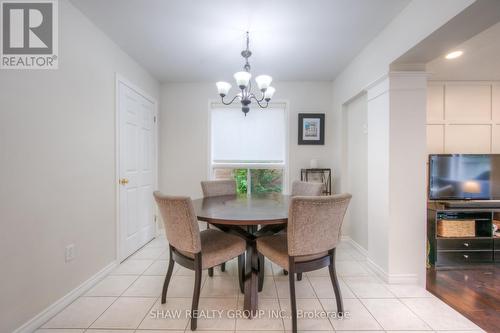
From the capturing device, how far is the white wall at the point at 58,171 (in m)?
1.40

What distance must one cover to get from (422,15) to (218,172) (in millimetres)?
2914

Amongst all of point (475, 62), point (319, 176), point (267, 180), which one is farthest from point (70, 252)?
point (475, 62)

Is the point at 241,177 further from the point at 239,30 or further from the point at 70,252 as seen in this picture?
the point at 70,252

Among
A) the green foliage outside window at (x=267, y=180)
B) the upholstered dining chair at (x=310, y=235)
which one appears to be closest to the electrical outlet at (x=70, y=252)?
the upholstered dining chair at (x=310, y=235)

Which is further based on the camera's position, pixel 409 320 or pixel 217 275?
pixel 217 275

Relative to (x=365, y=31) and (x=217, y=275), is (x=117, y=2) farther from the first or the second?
(x=217, y=275)

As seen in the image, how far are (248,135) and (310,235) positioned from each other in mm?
2356

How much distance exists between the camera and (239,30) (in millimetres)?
2158

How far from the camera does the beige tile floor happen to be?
61.4 inches

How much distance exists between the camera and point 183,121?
141 inches

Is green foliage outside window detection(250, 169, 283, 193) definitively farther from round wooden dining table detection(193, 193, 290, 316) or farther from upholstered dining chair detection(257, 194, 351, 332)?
upholstered dining chair detection(257, 194, 351, 332)

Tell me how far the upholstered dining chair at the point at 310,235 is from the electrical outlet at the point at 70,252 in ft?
5.24

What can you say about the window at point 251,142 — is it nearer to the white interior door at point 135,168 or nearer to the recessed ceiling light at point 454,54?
the white interior door at point 135,168

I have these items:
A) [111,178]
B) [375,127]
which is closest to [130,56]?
[111,178]
